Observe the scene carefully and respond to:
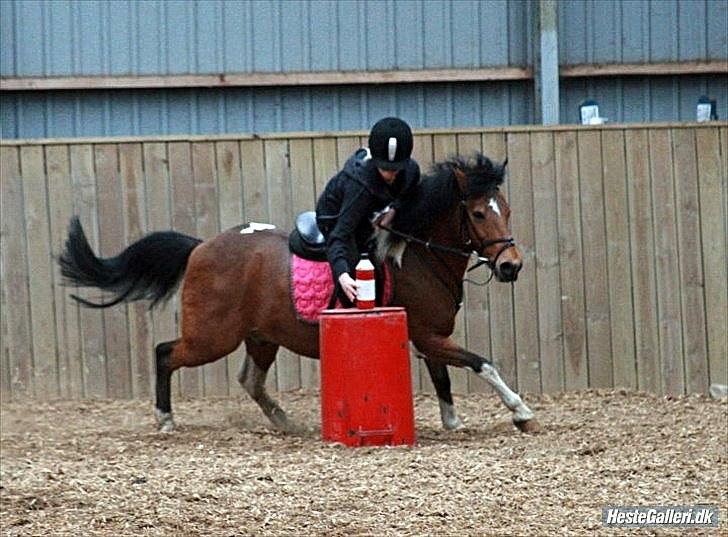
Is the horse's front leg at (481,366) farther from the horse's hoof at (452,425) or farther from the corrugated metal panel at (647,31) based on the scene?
the corrugated metal panel at (647,31)

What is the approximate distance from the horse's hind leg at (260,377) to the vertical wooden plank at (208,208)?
1.17 m

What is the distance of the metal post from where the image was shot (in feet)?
36.3

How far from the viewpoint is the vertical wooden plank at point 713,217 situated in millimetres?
10430

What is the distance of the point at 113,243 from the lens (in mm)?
10422

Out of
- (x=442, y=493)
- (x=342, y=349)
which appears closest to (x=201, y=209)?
Answer: (x=342, y=349)

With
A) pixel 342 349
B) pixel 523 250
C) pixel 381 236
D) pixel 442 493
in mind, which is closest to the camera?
pixel 442 493

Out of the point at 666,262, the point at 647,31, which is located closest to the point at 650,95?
the point at 647,31

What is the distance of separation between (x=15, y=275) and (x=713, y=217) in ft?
16.3

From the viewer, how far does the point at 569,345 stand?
10.5 metres

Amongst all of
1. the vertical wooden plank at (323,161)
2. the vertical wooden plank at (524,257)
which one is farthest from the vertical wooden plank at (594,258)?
the vertical wooden plank at (323,161)

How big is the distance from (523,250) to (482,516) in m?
4.64

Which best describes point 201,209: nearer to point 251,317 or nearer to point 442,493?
point 251,317

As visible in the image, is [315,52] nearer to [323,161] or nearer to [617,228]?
[323,161]

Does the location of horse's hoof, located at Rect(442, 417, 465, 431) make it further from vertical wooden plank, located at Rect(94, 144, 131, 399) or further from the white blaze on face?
vertical wooden plank, located at Rect(94, 144, 131, 399)
